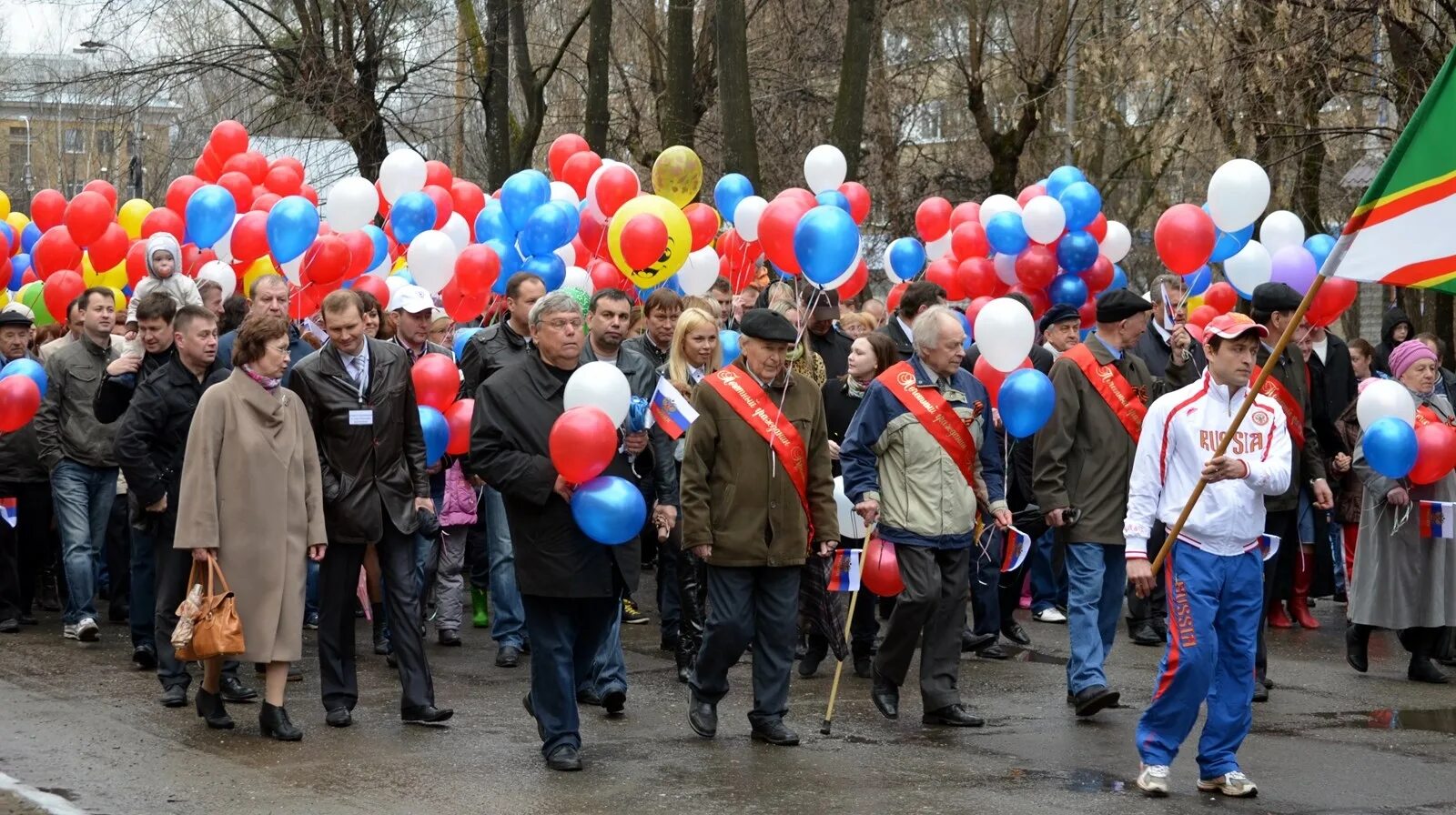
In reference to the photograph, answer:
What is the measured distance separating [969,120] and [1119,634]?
21.8 metres

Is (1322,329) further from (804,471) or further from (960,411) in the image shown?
(804,471)

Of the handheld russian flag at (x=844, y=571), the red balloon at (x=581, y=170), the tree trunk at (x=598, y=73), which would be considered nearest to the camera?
the handheld russian flag at (x=844, y=571)

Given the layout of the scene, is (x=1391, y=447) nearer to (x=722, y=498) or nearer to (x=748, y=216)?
(x=722, y=498)

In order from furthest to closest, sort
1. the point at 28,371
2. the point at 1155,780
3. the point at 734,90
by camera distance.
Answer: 1. the point at 734,90
2. the point at 28,371
3. the point at 1155,780

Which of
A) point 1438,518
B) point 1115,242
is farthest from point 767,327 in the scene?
point 1115,242

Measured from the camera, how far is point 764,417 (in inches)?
307

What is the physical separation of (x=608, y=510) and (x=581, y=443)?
29cm

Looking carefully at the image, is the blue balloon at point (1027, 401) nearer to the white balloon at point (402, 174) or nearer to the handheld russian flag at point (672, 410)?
the handheld russian flag at point (672, 410)

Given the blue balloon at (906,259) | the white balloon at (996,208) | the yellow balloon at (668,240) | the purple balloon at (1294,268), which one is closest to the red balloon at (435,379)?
the yellow balloon at (668,240)

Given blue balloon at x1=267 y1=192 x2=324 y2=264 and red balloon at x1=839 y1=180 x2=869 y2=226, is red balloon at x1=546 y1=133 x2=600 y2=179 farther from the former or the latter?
blue balloon at x1=267 y1=192 x2=324 y2=264

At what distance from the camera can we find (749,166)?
17094 millimetres

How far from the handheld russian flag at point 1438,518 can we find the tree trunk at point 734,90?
831 cm

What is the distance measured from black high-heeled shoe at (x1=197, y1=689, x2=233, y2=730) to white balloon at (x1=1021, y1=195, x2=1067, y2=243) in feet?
23.5

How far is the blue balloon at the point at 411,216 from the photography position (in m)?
13.9
